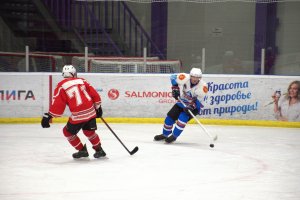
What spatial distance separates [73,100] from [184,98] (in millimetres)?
1897

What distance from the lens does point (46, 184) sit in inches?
182

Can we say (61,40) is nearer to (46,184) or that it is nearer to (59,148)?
(59,148)

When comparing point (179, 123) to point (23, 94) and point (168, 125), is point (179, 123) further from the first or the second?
point (23, 94)

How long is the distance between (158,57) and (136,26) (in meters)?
1.22

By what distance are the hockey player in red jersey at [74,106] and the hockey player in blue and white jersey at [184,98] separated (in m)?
1.50

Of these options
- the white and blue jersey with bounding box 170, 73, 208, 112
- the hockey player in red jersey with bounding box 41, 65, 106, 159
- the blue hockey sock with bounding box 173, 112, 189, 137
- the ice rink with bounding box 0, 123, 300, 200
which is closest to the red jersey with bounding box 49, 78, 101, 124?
the hockey player in red jersey with bounding box 41, 65, 106, 159

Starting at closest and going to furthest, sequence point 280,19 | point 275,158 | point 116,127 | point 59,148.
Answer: point 275,158 → point 59,148 → point 116,127 → point 280,19

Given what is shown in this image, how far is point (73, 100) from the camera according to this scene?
5680 millimetres

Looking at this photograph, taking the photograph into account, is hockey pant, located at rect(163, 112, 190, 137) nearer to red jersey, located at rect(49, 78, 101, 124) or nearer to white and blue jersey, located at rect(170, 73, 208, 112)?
white and blue jersey, located at rect(170, 73, 208, 112)

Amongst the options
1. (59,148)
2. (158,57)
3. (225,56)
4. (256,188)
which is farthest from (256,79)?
(256,188)

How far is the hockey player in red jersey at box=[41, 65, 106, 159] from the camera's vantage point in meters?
5.66

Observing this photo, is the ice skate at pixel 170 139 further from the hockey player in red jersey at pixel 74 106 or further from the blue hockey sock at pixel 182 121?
the hockey player in red jersey at pixel 74 106

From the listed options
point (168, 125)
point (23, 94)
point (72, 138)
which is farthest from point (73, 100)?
point (23, 94)

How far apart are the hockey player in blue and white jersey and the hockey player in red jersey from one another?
150 centimetres
